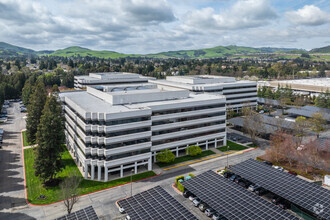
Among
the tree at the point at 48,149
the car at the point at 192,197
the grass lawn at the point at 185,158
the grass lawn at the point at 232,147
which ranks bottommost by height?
the car at the point at 192,197

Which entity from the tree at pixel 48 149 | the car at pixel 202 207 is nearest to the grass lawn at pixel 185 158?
the car at pixel 202 207

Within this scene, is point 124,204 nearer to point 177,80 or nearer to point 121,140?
point 121,140

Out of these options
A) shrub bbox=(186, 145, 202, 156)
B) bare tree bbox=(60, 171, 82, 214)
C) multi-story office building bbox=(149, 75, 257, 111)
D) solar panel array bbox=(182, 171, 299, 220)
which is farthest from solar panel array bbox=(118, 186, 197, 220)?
multi-story office building bbox=(149, 75, 257, 111)

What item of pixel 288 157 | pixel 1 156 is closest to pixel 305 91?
pixel 288 157

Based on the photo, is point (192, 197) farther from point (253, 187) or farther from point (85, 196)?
point (85, 196)

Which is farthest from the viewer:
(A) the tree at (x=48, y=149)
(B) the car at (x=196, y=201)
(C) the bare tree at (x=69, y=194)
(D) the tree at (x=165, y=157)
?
(D) the tree at (x=165, y=157)

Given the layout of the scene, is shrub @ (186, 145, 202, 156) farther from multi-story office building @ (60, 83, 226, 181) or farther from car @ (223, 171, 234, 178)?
car @ (223, 171, 234, 178)

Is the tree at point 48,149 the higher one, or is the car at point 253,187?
the tree at point 48,149

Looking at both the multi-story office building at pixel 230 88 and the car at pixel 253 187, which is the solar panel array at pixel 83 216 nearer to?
the car at pixel 253 187
